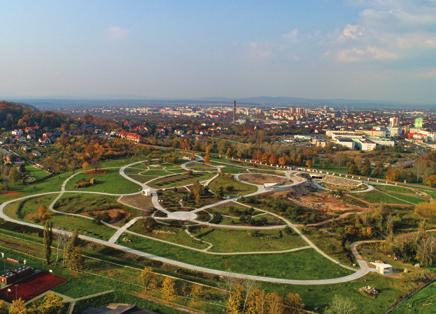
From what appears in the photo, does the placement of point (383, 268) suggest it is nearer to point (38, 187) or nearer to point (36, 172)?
point (38, 187)

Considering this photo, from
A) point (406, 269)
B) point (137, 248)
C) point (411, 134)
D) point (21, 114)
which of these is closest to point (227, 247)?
point (137, 248)

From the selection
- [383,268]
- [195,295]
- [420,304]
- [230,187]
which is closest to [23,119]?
[230,187]

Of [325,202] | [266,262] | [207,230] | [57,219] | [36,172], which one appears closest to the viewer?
[266,262]

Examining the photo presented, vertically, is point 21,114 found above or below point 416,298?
above

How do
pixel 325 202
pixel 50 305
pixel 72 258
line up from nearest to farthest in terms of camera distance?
pixel 50 305 < pixel 72 258 < pixel 325 202

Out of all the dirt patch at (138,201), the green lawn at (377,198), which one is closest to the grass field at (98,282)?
the dirt patch at (138,201)

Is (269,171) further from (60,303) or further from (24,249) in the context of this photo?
(60,303)

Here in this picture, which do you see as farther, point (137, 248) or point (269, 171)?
point (269, 171)
